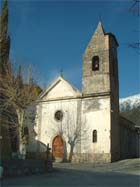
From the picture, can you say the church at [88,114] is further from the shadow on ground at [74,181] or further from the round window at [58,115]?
the shadow on ground at [74,181]

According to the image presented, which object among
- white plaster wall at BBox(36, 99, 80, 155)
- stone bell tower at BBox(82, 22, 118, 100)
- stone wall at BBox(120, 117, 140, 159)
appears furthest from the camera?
stone wall at BBox(120, 117, 140, 159)

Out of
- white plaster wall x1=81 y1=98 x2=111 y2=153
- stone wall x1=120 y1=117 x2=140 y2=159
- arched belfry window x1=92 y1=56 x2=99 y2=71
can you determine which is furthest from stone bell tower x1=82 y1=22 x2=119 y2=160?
stone wall x1=120 y1=117 x2=140 y2=159

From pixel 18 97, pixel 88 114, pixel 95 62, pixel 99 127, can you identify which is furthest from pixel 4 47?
pixel 95 62

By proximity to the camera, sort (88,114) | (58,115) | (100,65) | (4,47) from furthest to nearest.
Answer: (58,115)
(100,65)
(88,114)
(4,47)

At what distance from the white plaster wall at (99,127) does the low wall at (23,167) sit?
10524 millimetres

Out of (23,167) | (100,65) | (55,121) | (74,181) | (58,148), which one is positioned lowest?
(74,181)

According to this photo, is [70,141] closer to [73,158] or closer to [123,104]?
[73,158]

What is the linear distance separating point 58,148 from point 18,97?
12069mm

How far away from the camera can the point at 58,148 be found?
33188 mm

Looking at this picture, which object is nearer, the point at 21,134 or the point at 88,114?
the point at 21,134

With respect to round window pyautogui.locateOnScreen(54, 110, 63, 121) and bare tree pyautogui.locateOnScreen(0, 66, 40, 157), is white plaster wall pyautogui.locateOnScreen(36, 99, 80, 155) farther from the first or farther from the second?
bare tree pyautogui.locateOnScreen(0, 66, 40, 157)

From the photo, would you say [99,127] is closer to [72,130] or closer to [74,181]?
[72,130]

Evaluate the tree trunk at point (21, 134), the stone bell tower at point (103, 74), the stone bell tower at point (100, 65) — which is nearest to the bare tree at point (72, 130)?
the stone bell tower at point (103, 74)

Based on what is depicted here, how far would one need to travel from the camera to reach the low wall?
53.3ft
